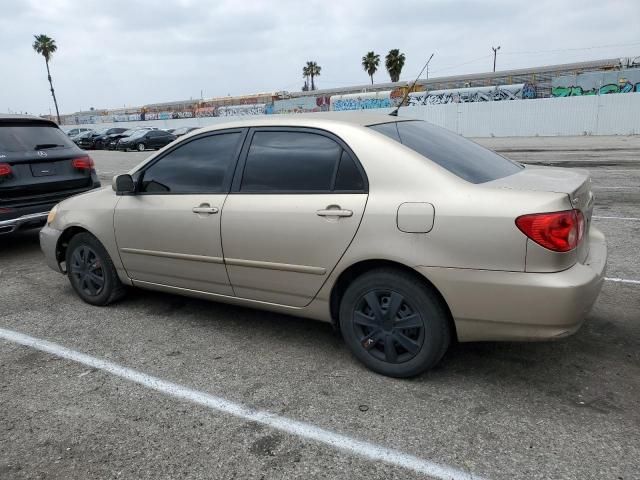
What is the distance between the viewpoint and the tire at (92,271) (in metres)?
4.54

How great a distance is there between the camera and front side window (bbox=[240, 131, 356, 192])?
335cm

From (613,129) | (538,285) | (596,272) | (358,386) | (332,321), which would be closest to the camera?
(538,285)

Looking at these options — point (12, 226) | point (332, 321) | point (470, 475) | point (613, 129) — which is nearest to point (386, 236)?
point (332, 321)

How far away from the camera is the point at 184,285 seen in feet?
13.4

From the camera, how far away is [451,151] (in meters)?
3.49

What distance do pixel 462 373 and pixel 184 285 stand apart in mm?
2153

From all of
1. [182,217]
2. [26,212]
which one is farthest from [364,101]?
[182,217]

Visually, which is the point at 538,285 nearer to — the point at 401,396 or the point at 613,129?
the point at 401,396

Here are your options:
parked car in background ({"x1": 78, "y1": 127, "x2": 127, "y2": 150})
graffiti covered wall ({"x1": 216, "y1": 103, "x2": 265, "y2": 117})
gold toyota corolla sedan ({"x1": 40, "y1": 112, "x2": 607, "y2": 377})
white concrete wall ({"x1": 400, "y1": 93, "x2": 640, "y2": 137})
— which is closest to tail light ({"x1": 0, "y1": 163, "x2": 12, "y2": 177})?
gold toyota corolla sedan ({"x1": 40, "y1": 112, "x2": 607, "y2": 377})

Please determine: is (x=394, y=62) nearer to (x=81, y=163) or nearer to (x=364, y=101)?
(x=364, y=101)

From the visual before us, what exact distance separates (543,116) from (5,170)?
94.3ft

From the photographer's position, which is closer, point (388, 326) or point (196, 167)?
point (388, 326)

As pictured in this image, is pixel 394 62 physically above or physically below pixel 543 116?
above

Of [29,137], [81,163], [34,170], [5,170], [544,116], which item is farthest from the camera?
[544,116]
